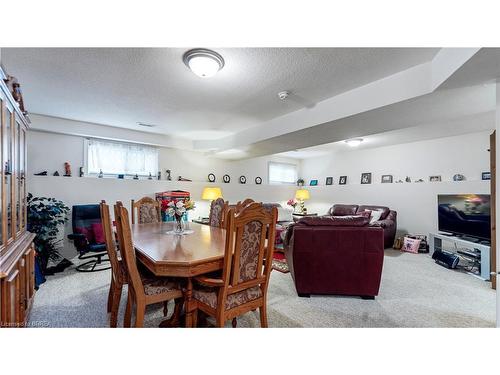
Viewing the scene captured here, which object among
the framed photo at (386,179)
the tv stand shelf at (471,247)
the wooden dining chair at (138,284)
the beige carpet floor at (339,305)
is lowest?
the beige carpet floor at (339,305)

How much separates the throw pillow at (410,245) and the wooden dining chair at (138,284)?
4694mm

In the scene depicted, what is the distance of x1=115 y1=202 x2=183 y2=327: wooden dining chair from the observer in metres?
1.56

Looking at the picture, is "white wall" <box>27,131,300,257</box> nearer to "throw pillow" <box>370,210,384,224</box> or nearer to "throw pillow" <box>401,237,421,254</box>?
"throw pillow" <box>370,210,384,224</box>

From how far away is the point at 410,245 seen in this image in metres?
4.55

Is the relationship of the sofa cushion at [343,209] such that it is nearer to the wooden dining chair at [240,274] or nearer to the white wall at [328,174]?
the white wall at [328,174]

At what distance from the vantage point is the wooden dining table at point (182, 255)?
4.82ft

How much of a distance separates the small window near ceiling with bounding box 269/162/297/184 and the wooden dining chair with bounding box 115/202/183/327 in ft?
17.7

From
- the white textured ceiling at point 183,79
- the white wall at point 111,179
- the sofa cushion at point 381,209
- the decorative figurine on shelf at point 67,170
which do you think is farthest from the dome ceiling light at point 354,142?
the decorative figurine on shelf at point 67,170

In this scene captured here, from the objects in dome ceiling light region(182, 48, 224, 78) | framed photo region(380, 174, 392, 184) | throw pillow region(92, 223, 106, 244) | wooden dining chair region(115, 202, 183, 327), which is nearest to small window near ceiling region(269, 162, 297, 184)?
framed photo region(380, 174, 392, 184)

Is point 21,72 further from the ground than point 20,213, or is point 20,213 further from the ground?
point 21,72
